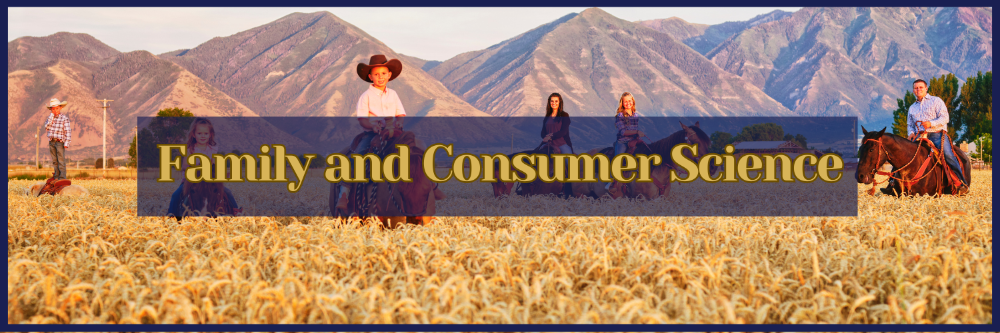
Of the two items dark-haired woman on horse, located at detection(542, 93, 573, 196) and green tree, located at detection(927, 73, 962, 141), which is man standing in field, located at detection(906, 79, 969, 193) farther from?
green tree, located at detection(927, 73, 962, 141)

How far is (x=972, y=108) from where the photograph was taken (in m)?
65.6

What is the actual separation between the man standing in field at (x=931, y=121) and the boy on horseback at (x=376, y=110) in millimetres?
9997

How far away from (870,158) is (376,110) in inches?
347

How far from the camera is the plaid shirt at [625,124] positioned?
11.9 metres

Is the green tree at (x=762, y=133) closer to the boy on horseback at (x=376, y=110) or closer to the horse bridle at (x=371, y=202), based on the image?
the boy on horseback at (x=376, y=110)

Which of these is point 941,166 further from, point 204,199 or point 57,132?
point 57,132

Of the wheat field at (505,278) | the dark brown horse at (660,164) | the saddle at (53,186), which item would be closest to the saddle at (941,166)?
the dark brown horse at (660,164)

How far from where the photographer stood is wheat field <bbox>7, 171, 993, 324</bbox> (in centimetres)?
383

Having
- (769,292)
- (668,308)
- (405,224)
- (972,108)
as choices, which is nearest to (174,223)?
(405,224)

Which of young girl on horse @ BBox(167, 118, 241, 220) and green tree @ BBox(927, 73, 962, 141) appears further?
green tree @ BBox(927, 73, 962, 141)

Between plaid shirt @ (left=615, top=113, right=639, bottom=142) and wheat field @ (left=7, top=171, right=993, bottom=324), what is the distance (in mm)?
4654

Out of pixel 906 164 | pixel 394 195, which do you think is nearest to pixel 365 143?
pixel 394 195

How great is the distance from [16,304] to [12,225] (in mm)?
4553

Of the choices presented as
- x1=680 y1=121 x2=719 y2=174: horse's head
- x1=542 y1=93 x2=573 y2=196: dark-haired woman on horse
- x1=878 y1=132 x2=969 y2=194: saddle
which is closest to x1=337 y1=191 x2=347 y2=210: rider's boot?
x1=542 y1=93 x2=573 y2=196: dark-haired woman on horse
